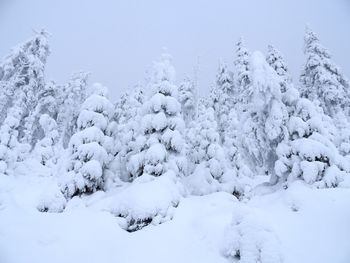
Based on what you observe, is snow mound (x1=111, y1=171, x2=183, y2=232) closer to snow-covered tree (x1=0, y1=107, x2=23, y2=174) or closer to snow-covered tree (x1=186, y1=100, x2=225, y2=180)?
snow-covered tree (x1=186, y1=100, x2=225, y2=180)

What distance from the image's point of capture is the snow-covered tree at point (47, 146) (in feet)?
118

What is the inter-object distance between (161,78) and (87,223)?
10735mm

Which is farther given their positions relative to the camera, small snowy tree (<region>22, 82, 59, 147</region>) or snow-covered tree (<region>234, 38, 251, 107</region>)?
small snowy tree (<region>22, 82, 59, 147</region>)

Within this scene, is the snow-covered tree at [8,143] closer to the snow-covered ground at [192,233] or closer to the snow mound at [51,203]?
the snow-covered ground at [192,233]

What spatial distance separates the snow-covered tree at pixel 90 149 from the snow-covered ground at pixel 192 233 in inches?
90.9

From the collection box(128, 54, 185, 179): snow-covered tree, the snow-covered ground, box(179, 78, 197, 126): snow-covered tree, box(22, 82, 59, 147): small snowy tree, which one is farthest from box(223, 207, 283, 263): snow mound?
box(22, 82, 59, 147): small snowy tree

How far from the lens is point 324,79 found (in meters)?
31.4

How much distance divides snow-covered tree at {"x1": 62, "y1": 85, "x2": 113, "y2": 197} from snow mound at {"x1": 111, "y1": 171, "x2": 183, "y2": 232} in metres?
3.52

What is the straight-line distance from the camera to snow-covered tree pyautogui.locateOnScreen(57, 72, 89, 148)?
47312mm

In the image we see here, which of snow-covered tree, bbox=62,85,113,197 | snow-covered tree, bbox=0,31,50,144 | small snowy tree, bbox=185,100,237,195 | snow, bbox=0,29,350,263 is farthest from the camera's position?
snow-covered tree, bbox=0,31,50,144

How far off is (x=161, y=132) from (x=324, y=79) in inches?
853

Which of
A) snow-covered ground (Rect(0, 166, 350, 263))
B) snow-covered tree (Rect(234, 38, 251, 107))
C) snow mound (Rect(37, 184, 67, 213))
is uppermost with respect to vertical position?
snow-covered tree (Rect(234, 38, 251, 107))

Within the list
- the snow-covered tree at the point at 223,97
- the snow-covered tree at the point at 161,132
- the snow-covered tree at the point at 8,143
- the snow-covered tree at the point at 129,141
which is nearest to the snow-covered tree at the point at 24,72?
the snow-covered tree at the point at 8,143

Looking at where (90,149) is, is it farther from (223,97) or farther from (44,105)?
(44,105)
